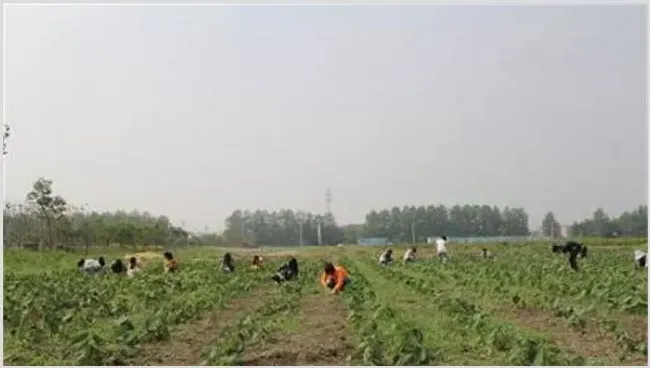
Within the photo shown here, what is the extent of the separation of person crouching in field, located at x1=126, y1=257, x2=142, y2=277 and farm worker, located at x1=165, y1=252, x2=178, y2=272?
40 centimetres

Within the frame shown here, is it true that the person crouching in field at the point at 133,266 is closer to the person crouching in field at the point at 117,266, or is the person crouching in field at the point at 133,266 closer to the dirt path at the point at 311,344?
the person crouching in field at the point at 117,266

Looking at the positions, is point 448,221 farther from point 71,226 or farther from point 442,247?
point 71,226

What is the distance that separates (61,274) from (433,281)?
5420 millimetres

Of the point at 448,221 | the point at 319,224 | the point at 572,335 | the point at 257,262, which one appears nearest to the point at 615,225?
the point at 572,335

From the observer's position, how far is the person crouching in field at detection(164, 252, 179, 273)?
1206 centimetres

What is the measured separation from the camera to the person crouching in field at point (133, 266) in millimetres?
12596

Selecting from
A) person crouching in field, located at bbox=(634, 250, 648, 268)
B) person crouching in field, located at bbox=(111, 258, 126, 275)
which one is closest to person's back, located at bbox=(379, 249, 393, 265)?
person crouching in field, located at bbox=(634, 250, 648, 268)

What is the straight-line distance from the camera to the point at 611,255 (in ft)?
39.4

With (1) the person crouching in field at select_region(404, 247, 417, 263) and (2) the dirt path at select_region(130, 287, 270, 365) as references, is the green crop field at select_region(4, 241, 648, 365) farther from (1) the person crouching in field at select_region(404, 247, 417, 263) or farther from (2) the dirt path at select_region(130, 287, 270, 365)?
(1) the person crouching in field at select_region(404, 247, 417, 263)

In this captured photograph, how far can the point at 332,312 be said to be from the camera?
912cm

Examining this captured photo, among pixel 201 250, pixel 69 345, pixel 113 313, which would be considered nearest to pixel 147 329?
pixel 69 345

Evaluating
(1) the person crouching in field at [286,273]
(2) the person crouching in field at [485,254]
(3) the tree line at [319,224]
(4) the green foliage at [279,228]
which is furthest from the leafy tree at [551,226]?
(1) the person crouching in field at [286,273]

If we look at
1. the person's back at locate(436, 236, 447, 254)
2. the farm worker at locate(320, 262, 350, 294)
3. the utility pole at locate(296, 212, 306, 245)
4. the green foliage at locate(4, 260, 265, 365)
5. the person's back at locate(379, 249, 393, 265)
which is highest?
the utility pole at locate(296, 212, 306, 245)

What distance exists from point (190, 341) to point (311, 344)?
1094mm
